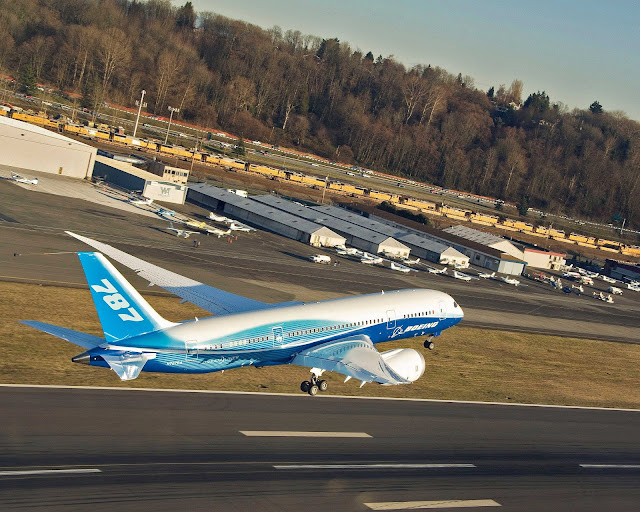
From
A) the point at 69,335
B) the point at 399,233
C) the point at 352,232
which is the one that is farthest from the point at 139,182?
the point at 69,335

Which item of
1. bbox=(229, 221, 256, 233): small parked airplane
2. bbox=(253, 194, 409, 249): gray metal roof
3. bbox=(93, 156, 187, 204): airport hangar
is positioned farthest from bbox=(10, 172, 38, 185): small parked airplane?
bbox=(253, 194, 409, 249): gray metal roof

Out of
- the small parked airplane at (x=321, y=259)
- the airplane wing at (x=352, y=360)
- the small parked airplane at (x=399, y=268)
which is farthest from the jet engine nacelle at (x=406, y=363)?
the small parked airplane at (x=399, y=268)

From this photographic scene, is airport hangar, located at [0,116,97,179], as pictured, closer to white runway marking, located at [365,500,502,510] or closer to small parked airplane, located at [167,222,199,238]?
small parked airplane, located at [167,222,199,238]

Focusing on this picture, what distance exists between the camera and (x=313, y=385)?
157 ft

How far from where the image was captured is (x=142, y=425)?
36719mm

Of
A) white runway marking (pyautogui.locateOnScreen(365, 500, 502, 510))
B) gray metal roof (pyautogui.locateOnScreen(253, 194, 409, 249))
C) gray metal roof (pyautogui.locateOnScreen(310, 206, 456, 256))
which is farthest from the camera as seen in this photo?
gray metal roof (pyautogui.locateOnScreen(310, 206, 456, 256))

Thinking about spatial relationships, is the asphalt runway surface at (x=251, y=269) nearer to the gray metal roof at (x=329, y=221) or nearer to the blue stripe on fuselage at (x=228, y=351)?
the gray metal roof at (x=329, y=221)

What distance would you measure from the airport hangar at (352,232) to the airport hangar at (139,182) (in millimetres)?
20509

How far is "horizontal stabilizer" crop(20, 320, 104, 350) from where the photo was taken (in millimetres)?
35503

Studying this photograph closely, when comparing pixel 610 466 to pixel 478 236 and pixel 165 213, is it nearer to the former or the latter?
pixel 165 213

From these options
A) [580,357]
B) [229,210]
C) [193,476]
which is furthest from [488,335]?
[229,210]

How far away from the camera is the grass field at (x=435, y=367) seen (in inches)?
1778

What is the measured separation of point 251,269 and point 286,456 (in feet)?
197

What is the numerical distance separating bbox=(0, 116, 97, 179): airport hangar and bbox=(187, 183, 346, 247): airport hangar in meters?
24.7
